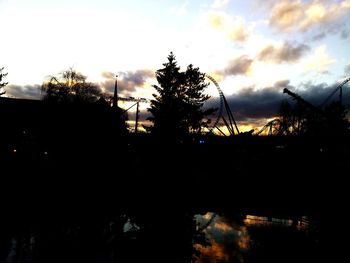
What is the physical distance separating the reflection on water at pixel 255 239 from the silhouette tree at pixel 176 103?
627cm

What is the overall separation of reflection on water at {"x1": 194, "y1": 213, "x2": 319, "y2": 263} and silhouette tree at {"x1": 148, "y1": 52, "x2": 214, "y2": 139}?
247 inches

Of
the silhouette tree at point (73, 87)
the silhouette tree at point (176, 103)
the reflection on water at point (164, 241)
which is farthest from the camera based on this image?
the silhouette tree at point (73, 87)

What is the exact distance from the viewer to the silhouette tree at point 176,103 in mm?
19966

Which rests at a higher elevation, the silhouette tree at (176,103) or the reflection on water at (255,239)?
the silhouette tree at (176,103)

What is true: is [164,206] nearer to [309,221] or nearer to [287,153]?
[309,221]

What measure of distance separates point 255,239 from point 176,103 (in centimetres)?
1764

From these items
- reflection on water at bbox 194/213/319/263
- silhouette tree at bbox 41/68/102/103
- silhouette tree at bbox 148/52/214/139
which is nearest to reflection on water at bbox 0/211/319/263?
reflection on water at bbox 194/213/319/263

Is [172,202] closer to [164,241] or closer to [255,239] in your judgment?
[164,241]

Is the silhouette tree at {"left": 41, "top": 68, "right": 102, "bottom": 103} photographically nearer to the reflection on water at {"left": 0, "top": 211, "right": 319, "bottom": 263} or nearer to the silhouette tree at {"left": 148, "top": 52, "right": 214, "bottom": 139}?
the silhouette tree at {"left": 148, "top": 52, "right": 214, "bottom": 139}

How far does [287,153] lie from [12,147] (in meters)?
29.1

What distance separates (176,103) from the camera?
29.6 metres

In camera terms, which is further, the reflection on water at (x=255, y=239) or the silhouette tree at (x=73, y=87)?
the silhouette tree at (x=73, y=87)

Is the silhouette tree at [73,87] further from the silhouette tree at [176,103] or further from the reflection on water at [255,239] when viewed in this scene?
the reflection on water at [255,239]

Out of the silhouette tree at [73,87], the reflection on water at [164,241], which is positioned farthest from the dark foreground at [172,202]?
the silhouette tree at [73,87]
